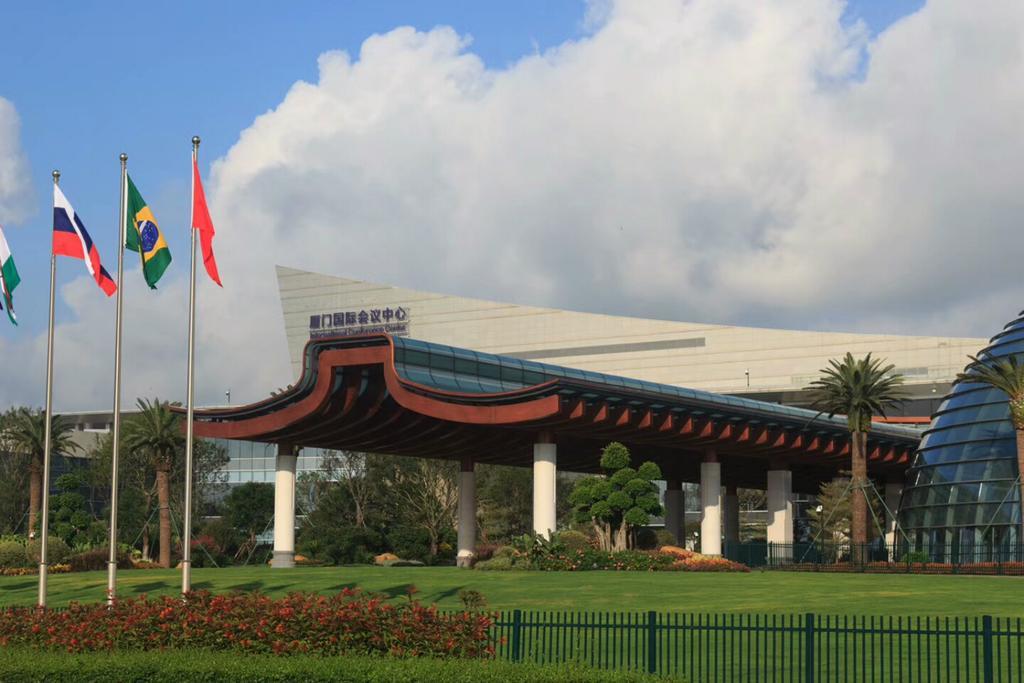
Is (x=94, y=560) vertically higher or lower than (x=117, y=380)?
lower

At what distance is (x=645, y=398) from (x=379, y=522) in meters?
29.8

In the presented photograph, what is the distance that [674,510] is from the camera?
9325 cm

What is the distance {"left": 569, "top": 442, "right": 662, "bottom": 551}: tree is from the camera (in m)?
62.0

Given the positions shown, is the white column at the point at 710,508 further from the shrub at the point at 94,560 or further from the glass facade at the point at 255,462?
Result: the glass facade at the point at 255,462

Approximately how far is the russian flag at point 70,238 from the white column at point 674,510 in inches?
2425

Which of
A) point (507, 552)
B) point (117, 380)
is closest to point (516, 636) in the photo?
point (117, 380)

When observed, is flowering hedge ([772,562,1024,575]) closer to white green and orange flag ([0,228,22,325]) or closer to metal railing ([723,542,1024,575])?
metal railing ([723,542,1024,575])

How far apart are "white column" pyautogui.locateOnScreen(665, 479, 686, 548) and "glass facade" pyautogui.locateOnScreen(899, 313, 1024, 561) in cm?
2356

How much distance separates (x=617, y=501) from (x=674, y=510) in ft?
106

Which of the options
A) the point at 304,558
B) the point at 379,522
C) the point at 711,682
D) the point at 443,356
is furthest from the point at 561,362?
the point at 711,682

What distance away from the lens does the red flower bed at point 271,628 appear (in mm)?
23109

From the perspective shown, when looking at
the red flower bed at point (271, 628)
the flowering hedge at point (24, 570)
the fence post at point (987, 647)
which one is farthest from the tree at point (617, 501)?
the fence post at point (987, 647)

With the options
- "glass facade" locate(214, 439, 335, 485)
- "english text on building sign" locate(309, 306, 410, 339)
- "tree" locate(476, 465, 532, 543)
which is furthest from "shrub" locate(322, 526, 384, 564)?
"english text on building sign" locate(309, 306, 410, 339)

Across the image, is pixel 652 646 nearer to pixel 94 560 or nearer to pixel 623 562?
pixel 623 562
